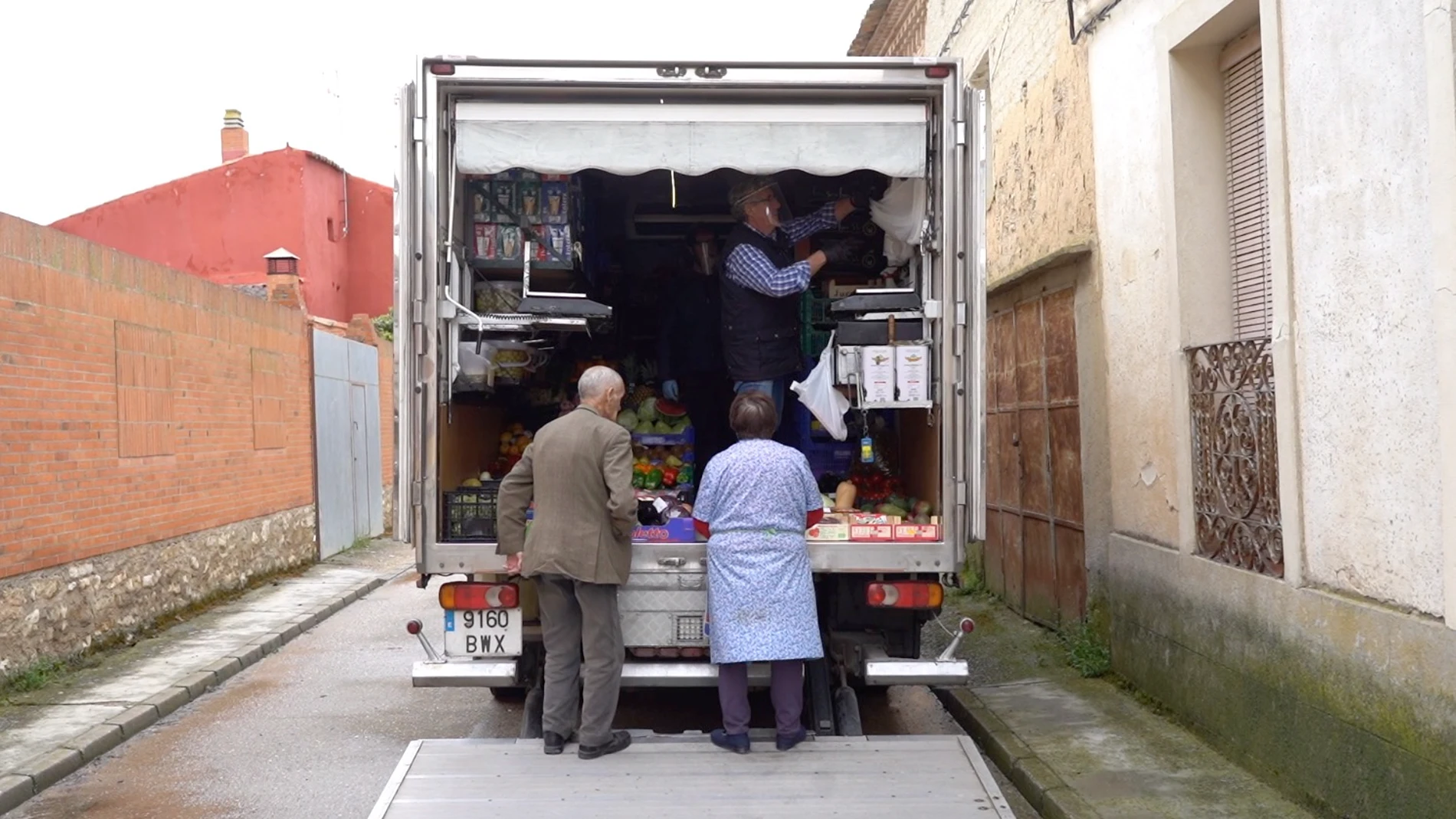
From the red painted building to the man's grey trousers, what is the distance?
19.2m

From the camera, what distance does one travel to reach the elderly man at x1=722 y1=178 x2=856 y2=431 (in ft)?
22.7

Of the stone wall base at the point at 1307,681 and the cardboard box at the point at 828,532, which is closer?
the stone wall base at the point at 1307,681

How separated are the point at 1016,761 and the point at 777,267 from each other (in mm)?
2778

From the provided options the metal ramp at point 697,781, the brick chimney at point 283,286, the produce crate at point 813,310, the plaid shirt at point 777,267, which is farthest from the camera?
the brick chimney at point 283,286

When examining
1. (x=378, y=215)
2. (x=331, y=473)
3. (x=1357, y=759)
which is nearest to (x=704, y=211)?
(x=1357, y=759)

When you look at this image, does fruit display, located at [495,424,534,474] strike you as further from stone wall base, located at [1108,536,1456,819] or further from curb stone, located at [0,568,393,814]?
stone wall base, located at [1108,536,1456,819]

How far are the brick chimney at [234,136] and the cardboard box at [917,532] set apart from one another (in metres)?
25.8

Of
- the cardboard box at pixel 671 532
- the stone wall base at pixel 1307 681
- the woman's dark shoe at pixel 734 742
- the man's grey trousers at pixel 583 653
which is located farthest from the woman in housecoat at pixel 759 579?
the stone wall base at pixel 1307 681

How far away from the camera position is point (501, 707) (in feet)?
25.3

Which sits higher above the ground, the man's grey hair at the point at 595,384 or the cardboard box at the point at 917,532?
the man's grey hair at the point at 595,384

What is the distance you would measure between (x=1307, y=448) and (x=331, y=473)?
12.6 metres

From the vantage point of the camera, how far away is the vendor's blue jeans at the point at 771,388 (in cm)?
707

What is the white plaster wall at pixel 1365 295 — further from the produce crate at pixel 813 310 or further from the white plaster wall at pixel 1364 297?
the produce crate at pixel 813 310

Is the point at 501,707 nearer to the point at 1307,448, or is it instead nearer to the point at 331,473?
the point at 1307,448
